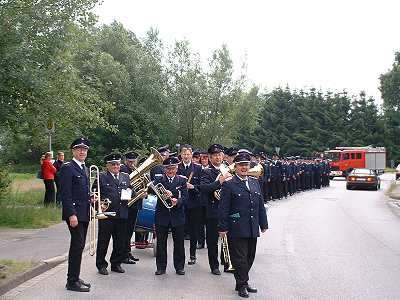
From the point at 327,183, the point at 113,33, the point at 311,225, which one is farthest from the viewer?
the point at 113,33

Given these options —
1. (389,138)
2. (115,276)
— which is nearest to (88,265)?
(115,276)

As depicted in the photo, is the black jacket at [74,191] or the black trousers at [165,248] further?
the black trousers at [165,248]

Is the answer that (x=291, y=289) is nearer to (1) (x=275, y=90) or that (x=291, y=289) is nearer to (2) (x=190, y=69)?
(2) (x=190, y=69)

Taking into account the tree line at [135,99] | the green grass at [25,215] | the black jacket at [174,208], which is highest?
the tree line at [135,99]

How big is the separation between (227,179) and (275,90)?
7646cm

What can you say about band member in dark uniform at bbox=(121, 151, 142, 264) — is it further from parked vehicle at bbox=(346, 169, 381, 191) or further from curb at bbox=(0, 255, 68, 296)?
parked vehicle at bbox=(346, 169, 381, 191)

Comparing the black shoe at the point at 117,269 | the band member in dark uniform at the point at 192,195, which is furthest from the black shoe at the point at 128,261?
the band member in dark uniform at the point at 192,195

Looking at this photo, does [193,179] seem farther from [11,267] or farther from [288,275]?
[11,267]

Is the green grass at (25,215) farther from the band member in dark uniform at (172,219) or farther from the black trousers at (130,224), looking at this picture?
the band member in dark uniform at (172,219)

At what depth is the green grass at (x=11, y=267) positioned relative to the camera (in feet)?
27.8

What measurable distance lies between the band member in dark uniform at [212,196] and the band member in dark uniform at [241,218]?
3.30 ft


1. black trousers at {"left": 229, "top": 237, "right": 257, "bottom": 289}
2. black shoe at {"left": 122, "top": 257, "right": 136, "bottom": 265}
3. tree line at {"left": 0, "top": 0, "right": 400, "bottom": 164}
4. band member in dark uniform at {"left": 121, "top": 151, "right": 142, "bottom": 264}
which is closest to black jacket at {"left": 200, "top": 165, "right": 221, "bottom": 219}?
band member in dark uniform at {"left": 121, "top": 151, "right": 142, "bottom": 264}

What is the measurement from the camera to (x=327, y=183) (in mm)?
36812

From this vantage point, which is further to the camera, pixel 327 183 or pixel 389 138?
pixel 389 138
